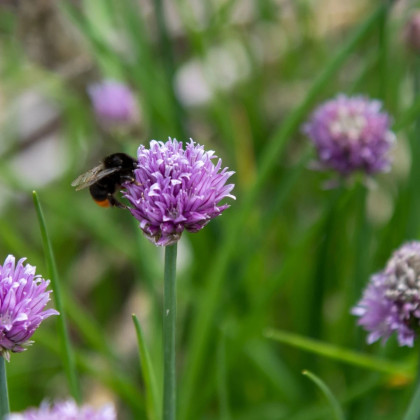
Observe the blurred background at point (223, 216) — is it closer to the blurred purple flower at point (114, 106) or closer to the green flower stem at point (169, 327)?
the blurred purple flower at point (114, 106)

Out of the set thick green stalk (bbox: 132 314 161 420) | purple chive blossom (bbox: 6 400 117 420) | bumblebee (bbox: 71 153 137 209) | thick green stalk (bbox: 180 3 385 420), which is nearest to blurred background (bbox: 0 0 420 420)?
thick green stalk (bbox: 180 3 385 420)

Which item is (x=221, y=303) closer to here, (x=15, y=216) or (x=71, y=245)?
(x=71, y=245)

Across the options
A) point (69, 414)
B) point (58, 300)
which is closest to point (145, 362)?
point (58, 300)

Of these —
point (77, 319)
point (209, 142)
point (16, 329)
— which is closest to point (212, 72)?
point (209, 142)

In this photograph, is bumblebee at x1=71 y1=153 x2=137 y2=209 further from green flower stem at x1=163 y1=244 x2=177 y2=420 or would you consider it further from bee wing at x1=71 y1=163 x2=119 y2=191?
green flower stem at x1=163 y1=244 x2=177 y2=420

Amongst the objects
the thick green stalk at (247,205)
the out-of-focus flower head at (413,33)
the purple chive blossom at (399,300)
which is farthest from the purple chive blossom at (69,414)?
the out-of-focus flower head at (413,33)

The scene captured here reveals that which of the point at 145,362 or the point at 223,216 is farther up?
the point at 223,216

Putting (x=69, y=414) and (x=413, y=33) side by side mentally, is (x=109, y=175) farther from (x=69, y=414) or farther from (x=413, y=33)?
(x=413, y=33)
